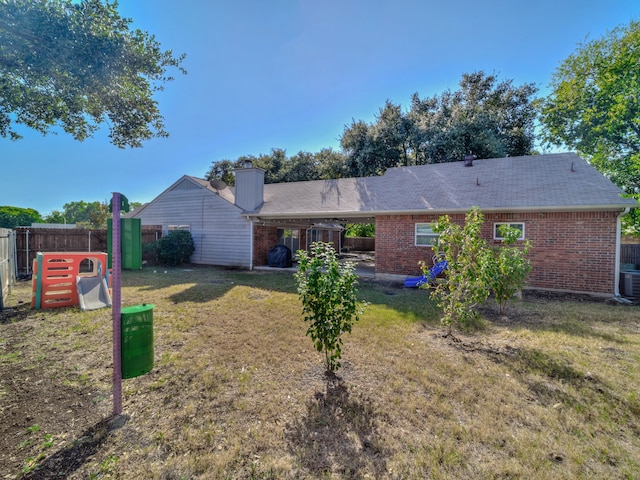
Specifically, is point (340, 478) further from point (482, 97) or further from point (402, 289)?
point (482, 97)

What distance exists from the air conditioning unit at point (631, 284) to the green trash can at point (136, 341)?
12253 millimetres

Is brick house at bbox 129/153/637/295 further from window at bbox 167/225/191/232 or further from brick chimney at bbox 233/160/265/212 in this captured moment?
window at bbox 167/225/191/232

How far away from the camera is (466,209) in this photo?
30.6ft

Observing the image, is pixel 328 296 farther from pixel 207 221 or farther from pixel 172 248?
pixel 172 248

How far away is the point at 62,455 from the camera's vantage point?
2.29 m

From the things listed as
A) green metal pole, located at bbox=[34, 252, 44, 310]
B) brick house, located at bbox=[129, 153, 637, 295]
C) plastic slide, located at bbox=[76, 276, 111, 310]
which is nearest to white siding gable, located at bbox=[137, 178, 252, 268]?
brick house, located at bbox=[129, 153, 637, 295]

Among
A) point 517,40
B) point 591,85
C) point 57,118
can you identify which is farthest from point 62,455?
point 591,85

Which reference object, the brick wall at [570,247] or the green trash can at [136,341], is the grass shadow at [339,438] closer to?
the green trash can at [136,341]

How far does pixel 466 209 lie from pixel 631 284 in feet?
16.6

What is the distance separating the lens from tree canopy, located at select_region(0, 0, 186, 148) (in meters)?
4.70

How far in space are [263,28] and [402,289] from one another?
9.02 meters

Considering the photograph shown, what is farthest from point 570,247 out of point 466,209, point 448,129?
point 448,129

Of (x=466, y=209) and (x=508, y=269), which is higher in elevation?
(x=466, y=209)

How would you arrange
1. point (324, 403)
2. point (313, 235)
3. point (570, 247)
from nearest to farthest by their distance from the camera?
point (324, 403) → point (570, 247) → point (313, 235)
